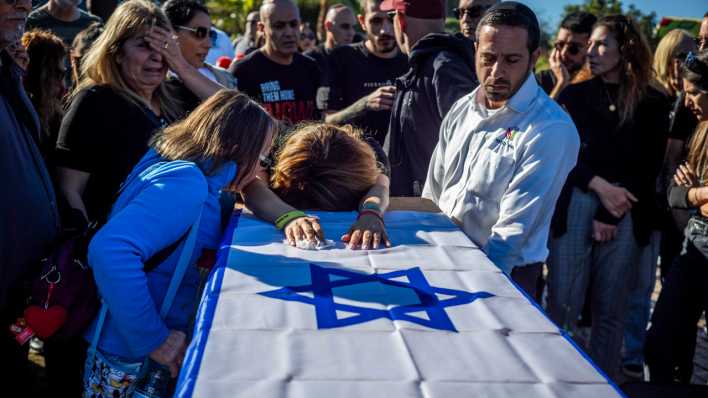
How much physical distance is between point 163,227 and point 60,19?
431cm

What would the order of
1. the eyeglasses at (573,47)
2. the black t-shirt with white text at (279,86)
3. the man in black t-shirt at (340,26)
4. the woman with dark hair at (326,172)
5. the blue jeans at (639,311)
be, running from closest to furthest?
the woman with dark hair at (326,172)
the blue jeans at (639,311)
the black t-shirt with white text at (279,86)
the eyeglasses at (573,47)
the man in black t-shirt at (340,26)

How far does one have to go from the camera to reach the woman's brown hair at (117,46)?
2.86 meters

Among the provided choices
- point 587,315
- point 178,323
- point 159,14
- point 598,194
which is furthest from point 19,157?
point 587,315

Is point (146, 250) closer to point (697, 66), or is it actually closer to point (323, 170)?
point (323, 170)

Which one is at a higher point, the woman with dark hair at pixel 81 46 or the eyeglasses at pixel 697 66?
the woman with dark hair at pixel 81 46

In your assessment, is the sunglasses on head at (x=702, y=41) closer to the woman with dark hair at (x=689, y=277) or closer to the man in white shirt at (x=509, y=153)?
the woman with dark hair at (x=689, y=277)

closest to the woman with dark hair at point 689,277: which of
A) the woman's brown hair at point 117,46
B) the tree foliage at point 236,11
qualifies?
the woman's brown hair at point 117,46

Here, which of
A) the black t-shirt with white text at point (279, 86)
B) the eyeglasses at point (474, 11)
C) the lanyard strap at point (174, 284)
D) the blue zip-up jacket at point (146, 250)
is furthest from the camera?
the black t-shirt with white text at point (279, 86)

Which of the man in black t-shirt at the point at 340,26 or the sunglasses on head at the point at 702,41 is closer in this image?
the sunglasses on head at the point at 702,41

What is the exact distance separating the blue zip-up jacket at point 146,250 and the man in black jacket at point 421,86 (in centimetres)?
159

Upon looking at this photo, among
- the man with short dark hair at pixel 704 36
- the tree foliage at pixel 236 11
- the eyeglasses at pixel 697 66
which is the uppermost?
the eyeglasses at pixel 697 66

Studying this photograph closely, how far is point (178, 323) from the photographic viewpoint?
1927mm

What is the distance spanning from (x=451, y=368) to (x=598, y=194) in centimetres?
277

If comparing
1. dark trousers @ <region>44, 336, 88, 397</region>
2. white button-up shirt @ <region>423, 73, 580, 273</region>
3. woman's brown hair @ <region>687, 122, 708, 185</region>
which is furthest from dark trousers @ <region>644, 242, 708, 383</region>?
dark trousers @ <region>44, 336, 88, 397</region>
